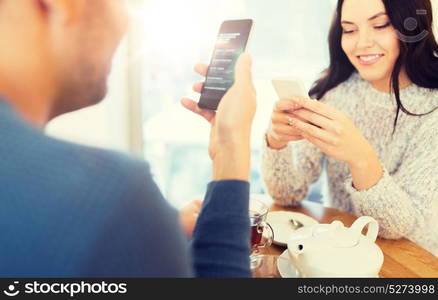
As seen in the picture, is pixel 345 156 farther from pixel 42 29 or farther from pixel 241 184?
pixel 42 29

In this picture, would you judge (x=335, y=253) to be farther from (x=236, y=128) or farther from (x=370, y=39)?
(x=370, y=39)

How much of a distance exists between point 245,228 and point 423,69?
846mm

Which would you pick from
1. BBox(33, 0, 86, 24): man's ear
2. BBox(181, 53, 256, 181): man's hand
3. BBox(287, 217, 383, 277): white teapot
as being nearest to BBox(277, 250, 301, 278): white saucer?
BBox(287, 217, 383, 277): white teapot

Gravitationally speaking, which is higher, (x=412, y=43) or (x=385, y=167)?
(x=412, y=43)

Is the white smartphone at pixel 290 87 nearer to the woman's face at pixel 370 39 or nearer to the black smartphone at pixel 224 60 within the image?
the black smartphone at pixel 224 60

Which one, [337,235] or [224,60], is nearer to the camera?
[337,235]

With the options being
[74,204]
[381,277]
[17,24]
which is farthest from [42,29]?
[381,277]

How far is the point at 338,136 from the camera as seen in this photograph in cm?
84

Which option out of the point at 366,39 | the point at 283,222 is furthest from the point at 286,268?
the point at 366,39

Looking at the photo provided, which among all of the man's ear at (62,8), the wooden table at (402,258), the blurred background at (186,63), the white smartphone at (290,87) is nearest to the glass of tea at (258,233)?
the wooden table at (402,258)

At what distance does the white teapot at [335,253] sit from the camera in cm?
61

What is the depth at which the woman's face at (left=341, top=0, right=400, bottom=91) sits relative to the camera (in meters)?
1.01

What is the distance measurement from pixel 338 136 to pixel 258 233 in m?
0.28

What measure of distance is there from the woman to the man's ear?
57cm
